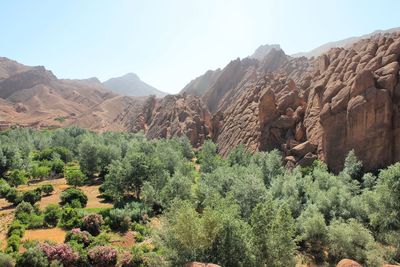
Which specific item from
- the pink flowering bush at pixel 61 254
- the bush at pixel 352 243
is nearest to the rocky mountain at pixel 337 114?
the bush at pixel 352 243

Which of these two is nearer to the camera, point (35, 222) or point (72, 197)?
point (35, 222)

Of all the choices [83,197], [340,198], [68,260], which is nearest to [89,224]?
[68,260]

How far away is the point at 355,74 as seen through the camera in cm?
6469

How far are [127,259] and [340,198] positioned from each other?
26242 millimetres

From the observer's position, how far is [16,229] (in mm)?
41125

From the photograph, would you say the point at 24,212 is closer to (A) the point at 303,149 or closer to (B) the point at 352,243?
(B) the point at 352,243

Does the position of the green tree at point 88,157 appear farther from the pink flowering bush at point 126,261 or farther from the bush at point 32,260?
the bush at point 32,260

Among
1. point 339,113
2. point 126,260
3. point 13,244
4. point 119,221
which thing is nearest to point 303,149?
point 339,113

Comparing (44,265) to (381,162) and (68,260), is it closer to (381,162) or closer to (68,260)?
(68,260)

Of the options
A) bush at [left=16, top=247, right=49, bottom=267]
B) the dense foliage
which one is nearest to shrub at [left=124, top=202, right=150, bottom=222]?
the dense foliage

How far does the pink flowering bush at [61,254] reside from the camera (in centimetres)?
3194

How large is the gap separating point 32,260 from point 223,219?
17.5 m

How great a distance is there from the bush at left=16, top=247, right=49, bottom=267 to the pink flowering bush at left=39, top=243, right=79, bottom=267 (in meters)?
0.99

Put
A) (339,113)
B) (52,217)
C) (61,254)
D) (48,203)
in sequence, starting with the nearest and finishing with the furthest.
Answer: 1. (61,254)
2. (52,217)
3. (48,203)
4. (339,113)
